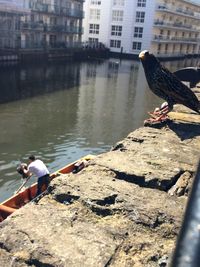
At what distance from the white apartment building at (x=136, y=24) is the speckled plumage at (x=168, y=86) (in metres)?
65.3

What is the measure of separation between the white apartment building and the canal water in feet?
92.2

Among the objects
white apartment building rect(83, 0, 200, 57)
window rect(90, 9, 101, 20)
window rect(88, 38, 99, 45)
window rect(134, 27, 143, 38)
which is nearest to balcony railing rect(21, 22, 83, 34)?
window rect(88, 38, 99, 45)

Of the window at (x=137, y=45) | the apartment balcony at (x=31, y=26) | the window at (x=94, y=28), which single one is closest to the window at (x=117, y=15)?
the window at (x=94, y=28)

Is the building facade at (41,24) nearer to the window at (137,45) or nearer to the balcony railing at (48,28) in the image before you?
the balcony railing at (48,28)

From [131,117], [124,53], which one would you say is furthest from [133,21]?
[131,117]

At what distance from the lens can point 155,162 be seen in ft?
15.5

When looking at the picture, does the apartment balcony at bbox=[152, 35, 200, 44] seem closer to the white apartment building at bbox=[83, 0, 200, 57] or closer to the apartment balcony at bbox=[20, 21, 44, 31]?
the white apartment building at bbox=[83, 0, 200, 57]

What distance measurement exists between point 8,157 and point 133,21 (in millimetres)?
60990

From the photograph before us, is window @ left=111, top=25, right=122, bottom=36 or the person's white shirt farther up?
window @ left=111, top=25, right=122, bottom=36

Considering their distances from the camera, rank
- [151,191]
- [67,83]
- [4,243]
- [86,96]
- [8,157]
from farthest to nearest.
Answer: [67,83], [86,96], [8,157], [151,191], [4,243]

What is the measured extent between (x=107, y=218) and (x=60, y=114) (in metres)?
22.1

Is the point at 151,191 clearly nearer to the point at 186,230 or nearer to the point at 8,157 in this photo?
the point at 186,230

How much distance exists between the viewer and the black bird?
695 cm

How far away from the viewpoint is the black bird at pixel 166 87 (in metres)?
6.95
